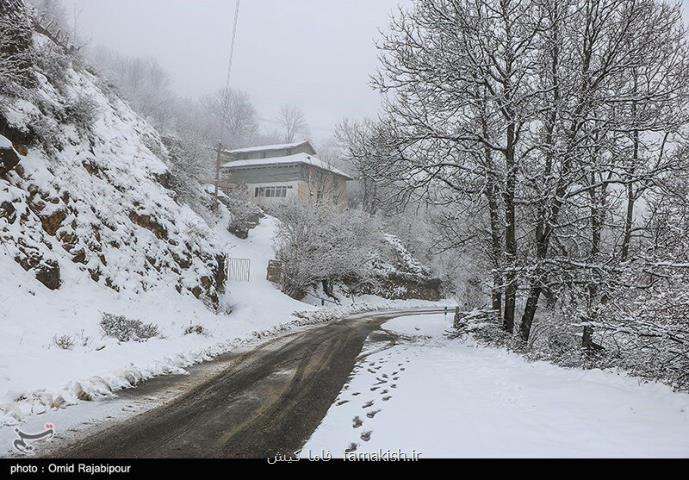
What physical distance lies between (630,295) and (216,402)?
7618mm

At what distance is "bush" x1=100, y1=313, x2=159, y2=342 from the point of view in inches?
361

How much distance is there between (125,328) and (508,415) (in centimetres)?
855

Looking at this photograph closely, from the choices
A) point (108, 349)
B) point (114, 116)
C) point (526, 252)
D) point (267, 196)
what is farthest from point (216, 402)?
point (267, 196)

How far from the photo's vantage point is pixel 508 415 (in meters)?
4.99

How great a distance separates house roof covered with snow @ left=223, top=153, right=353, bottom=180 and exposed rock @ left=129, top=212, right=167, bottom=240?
31.1 m

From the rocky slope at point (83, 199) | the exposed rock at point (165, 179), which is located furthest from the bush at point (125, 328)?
the exposed rock at point (165, 179)

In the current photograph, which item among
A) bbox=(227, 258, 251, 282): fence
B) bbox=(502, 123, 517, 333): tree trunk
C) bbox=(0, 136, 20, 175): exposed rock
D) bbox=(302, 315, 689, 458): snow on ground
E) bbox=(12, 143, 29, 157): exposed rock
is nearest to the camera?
bbox=(302, 315, 689, 458): snow on ground

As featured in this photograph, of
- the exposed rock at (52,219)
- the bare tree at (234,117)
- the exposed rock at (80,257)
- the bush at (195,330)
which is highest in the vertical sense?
the bare tree at (234,117)

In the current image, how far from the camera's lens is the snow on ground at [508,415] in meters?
3.92

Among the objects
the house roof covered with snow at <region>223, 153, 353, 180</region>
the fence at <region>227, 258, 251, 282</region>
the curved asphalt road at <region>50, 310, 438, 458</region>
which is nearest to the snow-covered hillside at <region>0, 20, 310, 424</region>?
the curved asphalt road at <region>50, 310, 438, 458</region>

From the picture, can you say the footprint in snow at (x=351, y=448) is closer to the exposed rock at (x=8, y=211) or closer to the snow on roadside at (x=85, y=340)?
the snow on roadside at (x=85, y=340)

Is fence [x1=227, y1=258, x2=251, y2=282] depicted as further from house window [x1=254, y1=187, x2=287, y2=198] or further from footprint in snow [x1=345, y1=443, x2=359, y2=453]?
house window [x1=254, y1=187, x2=287, y2=198]

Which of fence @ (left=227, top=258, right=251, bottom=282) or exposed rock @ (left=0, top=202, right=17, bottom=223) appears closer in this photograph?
exposed rock @ (left=0, top=202, right=17, bottom=223)

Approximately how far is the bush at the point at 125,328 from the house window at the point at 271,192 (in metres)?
36.4
